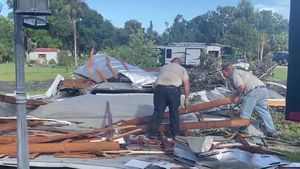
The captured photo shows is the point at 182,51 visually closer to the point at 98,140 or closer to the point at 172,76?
the point at 172,76

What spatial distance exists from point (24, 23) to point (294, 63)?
2376 millimetres

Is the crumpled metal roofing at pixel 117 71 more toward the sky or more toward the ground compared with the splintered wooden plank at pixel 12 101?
more toward the sky

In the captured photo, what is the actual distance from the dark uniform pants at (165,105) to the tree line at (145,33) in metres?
10.5

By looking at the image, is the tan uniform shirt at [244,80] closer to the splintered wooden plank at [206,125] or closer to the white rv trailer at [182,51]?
the splintered wooden plank at [206,125]

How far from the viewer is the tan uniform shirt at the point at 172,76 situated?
29.5ft

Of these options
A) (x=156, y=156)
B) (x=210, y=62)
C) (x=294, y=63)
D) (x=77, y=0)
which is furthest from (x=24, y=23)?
(x=77, y=0)

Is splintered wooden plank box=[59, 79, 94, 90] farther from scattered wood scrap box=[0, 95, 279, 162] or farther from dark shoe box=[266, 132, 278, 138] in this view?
dark shoe box=[266, 132, 278, 138]

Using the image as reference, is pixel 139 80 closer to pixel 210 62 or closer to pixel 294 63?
pixel 210 62

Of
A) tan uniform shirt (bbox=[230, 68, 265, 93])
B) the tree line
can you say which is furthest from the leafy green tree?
tan uniform shirt (bbox=[230, 68, 265, 93])

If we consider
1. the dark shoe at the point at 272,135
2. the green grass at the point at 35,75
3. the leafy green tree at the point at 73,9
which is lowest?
the green grass at the point at 35,75

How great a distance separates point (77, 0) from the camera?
6531 centimetres

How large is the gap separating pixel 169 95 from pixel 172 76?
16.1 inches

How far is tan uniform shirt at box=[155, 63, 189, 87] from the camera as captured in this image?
9000 millimetres

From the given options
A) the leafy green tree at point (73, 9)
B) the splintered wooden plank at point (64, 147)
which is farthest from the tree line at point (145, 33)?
the splintered wooden plank at point (64, 147)
